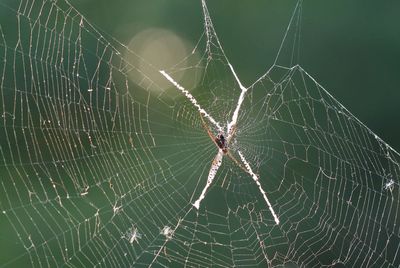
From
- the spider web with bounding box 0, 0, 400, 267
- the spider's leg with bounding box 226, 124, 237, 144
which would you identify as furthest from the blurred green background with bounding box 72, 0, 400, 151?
the spider's leg with bounding box 226, 124, 237, 144

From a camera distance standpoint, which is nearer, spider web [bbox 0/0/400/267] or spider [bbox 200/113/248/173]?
spider [bbox 200/113/248/173]

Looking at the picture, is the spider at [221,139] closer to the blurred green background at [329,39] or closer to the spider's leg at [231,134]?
the spider's leg at [231,134]

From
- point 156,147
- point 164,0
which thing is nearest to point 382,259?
point 156,147

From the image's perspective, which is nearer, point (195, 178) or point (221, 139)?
point (221, 139)

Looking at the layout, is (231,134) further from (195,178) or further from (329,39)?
(329,39)

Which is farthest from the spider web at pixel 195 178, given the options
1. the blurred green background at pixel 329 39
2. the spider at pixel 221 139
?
the blurred green background at pixel 329 39

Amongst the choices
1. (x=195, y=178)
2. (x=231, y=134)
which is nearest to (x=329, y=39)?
(x=195, y=178)

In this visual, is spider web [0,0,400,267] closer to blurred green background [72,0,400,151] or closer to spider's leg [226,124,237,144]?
spider's leg [226,124,237,144]

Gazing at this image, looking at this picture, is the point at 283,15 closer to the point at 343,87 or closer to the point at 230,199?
the point at 343,87

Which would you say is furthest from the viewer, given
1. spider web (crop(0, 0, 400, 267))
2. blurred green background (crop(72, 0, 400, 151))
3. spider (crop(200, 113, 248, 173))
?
blurred green background (crop(72, 0, 400, 151))
